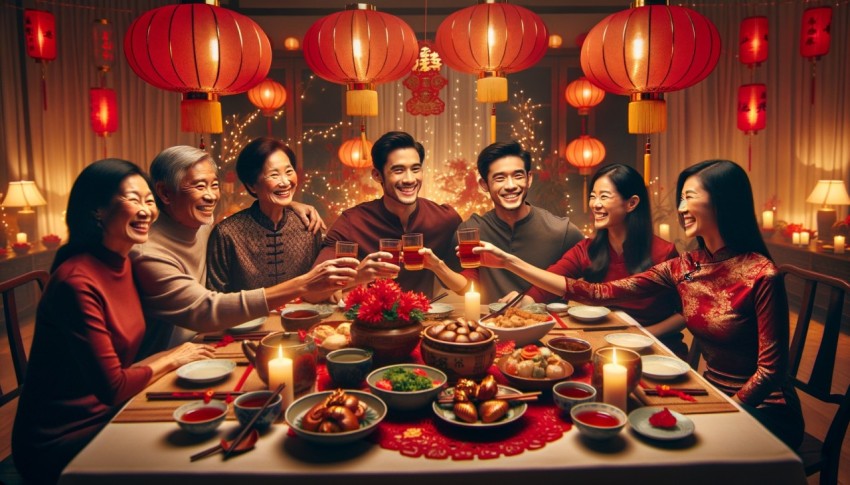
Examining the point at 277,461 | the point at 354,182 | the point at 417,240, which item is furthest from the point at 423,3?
the point at 277,461

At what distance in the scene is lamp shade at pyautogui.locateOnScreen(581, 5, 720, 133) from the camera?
2.36m

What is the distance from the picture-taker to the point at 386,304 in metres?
1.66

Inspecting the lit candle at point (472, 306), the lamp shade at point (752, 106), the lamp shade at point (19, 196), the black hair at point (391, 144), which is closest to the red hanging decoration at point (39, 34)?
the lamp shade at point (19, 196)

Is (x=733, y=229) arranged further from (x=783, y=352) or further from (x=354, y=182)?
(x=354, y=182)

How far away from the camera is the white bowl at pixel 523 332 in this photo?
1.84 m

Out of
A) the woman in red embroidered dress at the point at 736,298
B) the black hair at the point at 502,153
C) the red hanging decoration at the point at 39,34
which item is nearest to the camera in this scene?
the woman in red embroidered dress at the point at 736,298

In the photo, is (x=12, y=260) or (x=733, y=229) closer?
(x=733, y=229)

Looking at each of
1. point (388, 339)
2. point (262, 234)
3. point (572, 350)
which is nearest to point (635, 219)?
point (572, 350)

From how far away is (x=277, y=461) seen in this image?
1.23 metres

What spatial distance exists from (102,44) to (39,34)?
22.4 inches

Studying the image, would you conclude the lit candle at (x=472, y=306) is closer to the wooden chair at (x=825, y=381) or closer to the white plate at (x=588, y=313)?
the white plate at (x=588, y=313)

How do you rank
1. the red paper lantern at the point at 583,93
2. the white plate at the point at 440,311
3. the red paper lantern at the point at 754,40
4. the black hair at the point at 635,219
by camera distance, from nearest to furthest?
the white plate at the point at 440,311, the black hair at the point at 635,219, the red paper lantern at the point at 754,40, the red paper lantern at the point at 583,93

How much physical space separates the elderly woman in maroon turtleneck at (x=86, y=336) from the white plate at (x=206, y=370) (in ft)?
0.19

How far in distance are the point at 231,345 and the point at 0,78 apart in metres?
5.56
